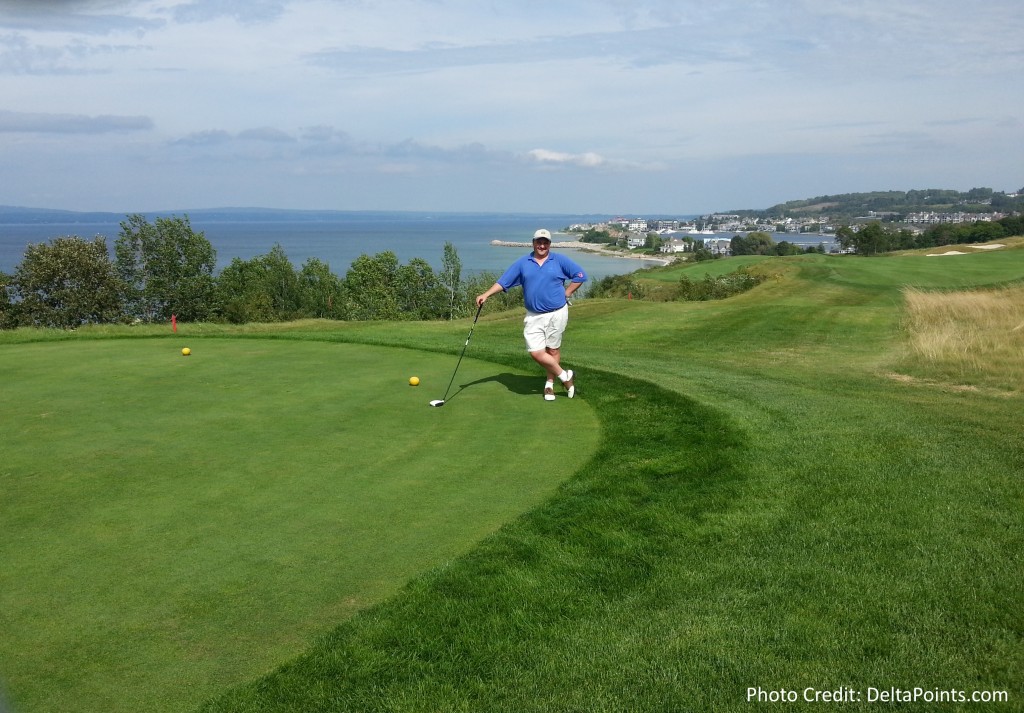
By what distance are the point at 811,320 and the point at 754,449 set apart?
1495 cm

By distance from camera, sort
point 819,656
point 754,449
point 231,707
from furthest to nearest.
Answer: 1. point 754,449
2. point 819,656
3. point 231,707

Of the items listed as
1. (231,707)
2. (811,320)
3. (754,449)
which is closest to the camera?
(231,707)

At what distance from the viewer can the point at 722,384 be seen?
10.9 meters

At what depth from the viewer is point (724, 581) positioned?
443 cm

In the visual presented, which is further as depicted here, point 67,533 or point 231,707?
point 67,533

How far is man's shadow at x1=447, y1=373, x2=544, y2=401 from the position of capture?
10.2 m

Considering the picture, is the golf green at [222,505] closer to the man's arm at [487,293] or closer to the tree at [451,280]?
the man's arm at [487,293]

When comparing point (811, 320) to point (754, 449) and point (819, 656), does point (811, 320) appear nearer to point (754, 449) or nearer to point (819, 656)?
point (754, 449)

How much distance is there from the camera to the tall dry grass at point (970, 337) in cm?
1187

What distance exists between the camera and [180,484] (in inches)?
Result: 239

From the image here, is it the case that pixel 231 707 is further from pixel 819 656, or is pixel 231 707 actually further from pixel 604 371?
pixel 604 371

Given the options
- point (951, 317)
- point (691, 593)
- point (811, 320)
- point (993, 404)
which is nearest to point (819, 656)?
point (691, 593)

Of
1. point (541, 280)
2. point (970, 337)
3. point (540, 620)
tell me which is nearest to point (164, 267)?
point (541, 280)

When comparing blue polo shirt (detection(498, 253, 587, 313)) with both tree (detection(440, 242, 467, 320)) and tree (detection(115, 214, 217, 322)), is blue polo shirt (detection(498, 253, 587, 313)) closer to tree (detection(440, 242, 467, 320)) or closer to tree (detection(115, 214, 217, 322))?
tree (detection(115, 214, 217, 322))
